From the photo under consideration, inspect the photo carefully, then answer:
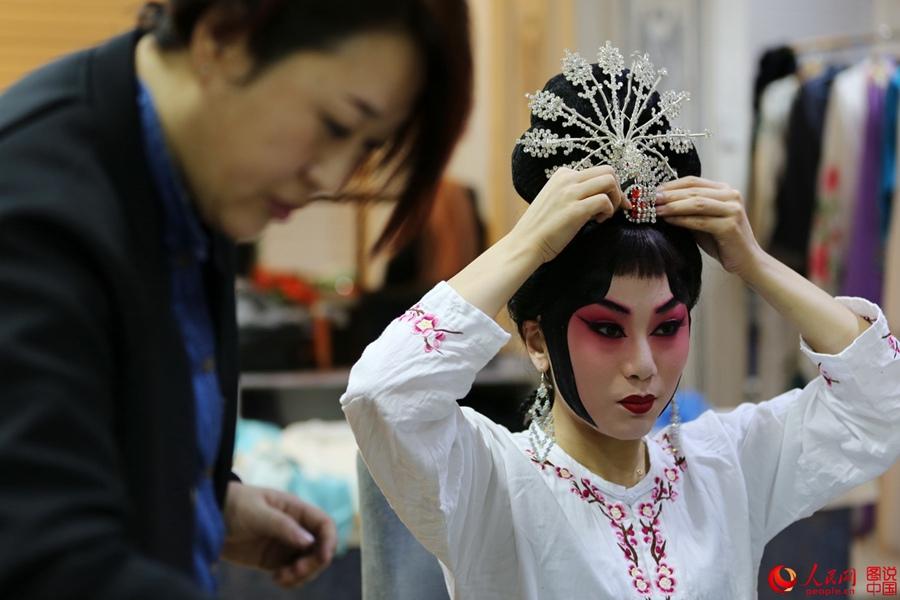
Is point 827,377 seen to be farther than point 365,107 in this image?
Yes

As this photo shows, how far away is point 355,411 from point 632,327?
338 mm

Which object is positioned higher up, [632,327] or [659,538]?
[632,327]

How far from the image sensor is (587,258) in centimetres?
117

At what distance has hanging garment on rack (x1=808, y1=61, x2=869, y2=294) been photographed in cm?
312

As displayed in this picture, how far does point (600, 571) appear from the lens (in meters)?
1.15

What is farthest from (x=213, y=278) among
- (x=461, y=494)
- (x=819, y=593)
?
(x=819, y=593)

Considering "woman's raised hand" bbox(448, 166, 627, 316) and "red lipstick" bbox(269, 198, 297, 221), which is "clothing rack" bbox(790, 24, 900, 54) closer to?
"woman's raised hand" bbox(448, 166, 627, 316)

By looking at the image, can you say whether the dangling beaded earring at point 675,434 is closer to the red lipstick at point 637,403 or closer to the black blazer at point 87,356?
the red lipstick at point 637,403

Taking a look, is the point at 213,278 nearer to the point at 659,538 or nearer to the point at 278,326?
the point at 659,538
